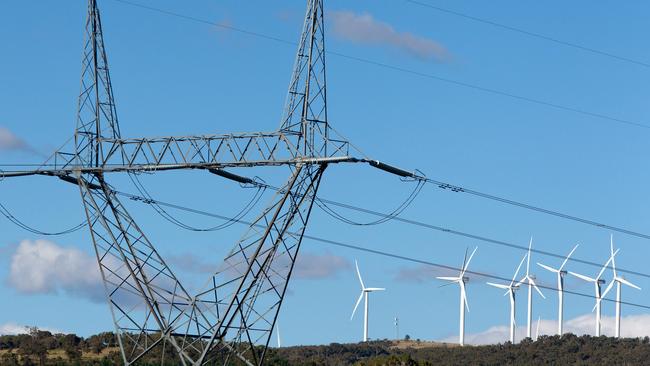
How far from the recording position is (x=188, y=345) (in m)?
72.6

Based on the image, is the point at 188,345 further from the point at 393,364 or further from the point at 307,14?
the point at 393,364

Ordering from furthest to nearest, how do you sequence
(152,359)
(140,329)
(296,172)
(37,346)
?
(37,346) < (152,359) < (140,329) < (296,172)

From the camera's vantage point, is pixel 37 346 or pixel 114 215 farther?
pixel 37 346

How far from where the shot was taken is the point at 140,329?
2884 inches

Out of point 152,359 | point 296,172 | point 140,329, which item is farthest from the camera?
point 152,359

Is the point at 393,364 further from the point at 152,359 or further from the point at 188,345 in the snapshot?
the point at 188,345

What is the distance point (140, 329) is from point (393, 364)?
83652 mm

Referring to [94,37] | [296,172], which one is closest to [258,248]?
[296,172]

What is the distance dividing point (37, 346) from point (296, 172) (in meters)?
109

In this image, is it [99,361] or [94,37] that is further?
[99,361]

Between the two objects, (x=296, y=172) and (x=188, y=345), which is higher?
(x=296, y=172)

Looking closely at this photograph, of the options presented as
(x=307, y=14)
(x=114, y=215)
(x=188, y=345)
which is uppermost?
(x=307, y=14)

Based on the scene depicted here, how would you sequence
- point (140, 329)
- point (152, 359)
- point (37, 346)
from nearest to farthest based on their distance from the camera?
point (140, 329) < point (152, 359) < point (37, 346)

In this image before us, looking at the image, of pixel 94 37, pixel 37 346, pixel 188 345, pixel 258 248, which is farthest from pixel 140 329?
pixel 37 346
